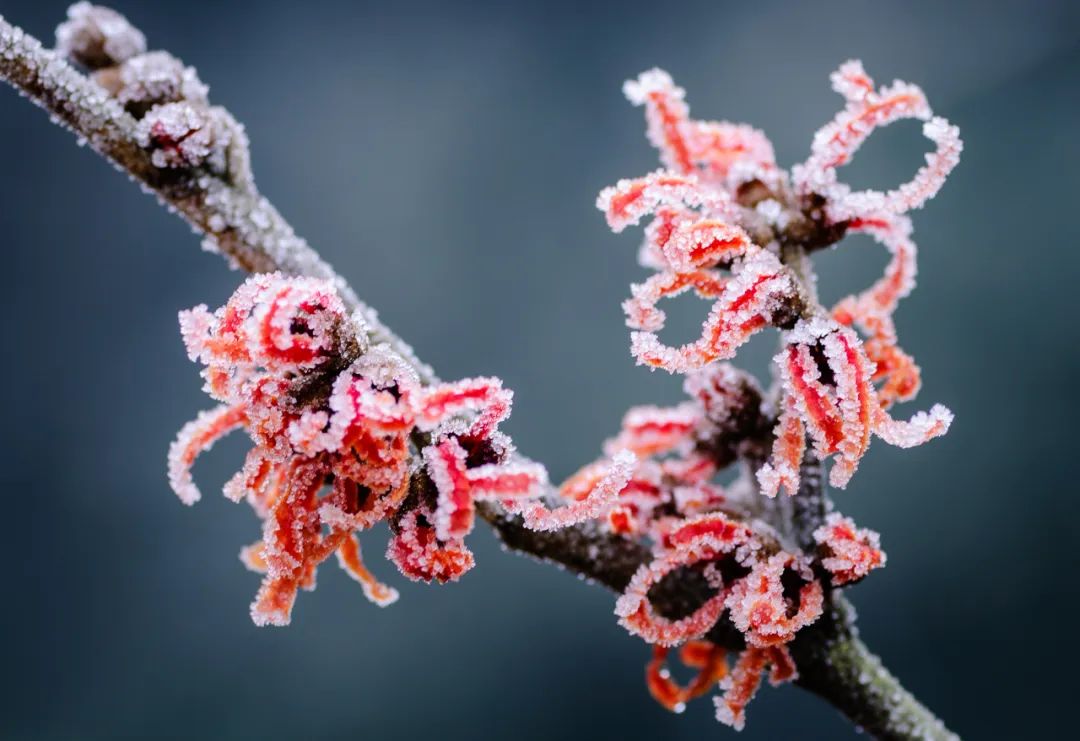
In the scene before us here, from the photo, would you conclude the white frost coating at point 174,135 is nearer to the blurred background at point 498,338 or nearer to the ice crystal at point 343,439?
the ice crystal at point 343,439

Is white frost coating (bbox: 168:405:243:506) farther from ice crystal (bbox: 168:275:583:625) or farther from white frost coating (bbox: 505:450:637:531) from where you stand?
white frost coating (bbox: 505:450:637:531)

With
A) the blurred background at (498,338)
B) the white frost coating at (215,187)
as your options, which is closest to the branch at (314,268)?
the white frost coating at (215,187)

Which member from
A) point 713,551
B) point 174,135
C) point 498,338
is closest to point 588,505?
point 713,551

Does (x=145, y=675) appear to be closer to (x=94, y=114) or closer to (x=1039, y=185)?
(x=94, y=114)

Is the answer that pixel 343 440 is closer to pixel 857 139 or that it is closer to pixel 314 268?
pixel 314 268

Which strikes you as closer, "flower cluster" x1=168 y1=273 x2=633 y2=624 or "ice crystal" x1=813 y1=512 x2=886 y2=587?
"flower cluster" x1=168 y1=273 x2=633 y2=624

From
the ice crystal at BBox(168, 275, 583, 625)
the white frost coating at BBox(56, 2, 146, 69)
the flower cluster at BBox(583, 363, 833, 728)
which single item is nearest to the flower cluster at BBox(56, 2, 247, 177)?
the white frost coating at BBox(56, 2, 146, 69)
